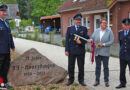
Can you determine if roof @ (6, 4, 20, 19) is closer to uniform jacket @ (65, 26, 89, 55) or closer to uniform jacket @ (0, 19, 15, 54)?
uniform jacket @ (65, 26, 89, 55)

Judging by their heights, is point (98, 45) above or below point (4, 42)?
below

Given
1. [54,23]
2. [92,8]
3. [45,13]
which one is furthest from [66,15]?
[45,13]

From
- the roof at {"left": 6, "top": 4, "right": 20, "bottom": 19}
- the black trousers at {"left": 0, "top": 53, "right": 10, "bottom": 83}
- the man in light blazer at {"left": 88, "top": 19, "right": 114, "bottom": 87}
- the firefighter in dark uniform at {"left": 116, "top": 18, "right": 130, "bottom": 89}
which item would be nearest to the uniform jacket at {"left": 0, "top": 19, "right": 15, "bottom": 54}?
the black trousers at {"left": 0, "top": 53, "right": 10, "bottom": 83}

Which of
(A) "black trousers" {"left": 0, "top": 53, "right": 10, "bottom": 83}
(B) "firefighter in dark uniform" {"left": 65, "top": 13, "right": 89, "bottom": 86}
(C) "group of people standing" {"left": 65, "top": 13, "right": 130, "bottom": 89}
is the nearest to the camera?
(A) "black trousers" {"left": 0, "top": 53, "right": 10, "bottom": 83}

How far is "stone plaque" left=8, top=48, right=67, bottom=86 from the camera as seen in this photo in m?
6.03

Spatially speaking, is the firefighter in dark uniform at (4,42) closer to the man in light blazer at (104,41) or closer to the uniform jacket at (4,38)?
the uniform jacket at (4,38)

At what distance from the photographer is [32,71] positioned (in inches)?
243

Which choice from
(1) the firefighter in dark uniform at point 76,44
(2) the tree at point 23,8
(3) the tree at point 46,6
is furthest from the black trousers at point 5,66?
(2) the tree at point 23,8

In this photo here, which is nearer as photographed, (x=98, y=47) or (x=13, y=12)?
(x=98, y=47)

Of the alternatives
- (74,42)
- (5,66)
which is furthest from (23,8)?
(5,66)

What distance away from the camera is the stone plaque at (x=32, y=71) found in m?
6.03

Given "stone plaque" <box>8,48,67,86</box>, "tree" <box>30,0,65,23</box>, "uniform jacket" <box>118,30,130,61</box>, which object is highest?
"tree" <box>30,0,65,23</box>

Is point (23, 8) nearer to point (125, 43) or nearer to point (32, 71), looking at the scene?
point (32, 71)

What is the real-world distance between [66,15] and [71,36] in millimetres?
23137
